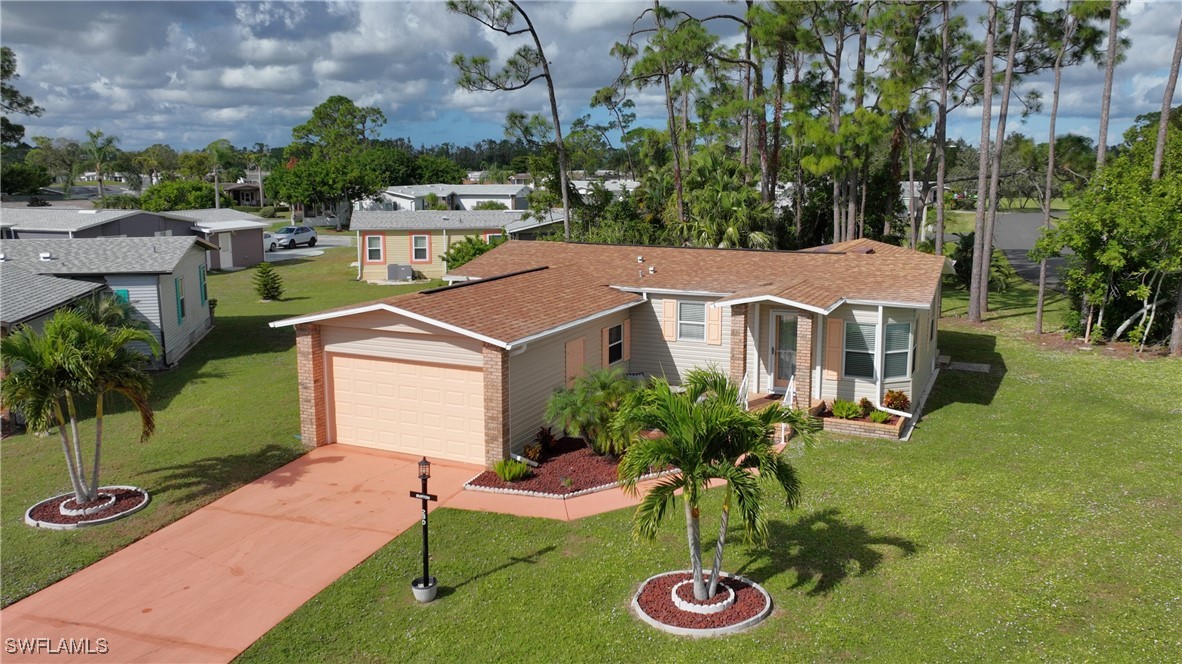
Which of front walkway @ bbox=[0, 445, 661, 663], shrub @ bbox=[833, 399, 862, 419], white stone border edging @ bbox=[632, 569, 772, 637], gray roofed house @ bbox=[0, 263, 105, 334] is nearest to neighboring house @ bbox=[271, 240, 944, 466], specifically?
shrub @ bbox=[833, 399, 862, 419]

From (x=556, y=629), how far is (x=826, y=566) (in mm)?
3842

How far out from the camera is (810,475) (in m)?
14.5

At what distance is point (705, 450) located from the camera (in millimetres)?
9219

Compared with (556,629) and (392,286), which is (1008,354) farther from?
(392,286)

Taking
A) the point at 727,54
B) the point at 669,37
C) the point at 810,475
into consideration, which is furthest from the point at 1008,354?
the point at 727,54

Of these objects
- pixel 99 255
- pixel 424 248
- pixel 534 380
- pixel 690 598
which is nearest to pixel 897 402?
pixel 534 380

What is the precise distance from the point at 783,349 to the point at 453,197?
5404cm

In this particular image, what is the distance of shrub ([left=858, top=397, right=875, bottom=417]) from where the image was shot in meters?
17.5

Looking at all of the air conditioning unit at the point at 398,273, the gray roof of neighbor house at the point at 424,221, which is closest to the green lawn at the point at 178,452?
the air conditioning unit at the point at 398,273

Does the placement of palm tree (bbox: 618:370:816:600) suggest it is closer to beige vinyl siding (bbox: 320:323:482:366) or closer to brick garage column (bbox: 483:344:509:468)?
brick garage column (bbox: 483:344:509:468)

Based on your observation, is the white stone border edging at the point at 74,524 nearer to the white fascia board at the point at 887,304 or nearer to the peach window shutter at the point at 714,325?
the peach window shutter at the point at 714,325

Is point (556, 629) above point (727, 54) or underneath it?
underneath

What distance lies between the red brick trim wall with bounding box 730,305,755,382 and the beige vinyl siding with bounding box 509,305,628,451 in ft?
10.8

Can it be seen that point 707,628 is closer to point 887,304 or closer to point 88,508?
point 887,304
